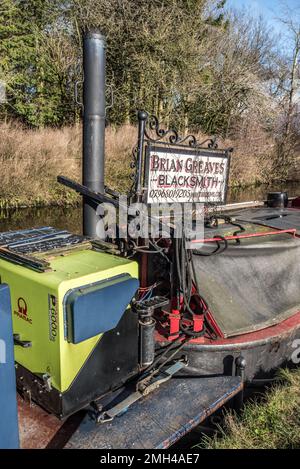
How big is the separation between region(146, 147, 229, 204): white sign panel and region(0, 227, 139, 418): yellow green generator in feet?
3.53

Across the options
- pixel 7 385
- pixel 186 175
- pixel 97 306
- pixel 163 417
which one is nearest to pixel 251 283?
pixel 186 175

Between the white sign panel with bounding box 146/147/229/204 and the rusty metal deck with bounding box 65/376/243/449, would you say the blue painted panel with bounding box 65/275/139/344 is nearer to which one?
the rusty metal deck with bounding box 65/376/243/449

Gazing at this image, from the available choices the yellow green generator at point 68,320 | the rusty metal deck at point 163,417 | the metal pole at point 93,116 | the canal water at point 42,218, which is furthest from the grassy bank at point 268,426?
the canal water at point 42,218

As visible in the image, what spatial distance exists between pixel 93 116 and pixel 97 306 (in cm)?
285

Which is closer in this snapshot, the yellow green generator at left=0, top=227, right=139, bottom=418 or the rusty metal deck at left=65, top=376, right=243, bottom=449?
the yellow green generator at left=0, top=227, right=139, bottom=418

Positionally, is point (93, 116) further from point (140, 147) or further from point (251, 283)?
point (251, 283)

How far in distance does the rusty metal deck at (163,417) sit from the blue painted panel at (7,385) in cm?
61

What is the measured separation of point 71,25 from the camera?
20.2 metres

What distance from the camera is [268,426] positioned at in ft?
10.1

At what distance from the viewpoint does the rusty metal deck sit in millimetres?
2802

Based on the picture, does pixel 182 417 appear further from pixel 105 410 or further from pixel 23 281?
pixel 23 281

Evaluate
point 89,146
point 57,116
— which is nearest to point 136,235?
point 89,146

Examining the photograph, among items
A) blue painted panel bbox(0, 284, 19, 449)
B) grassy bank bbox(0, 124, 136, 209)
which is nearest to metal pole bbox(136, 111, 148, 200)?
blue painted panel bbox(0, 284, 19, 449)

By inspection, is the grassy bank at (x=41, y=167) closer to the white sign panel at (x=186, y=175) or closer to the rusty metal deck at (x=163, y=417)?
the white sign panel at (x=186, y=175)
